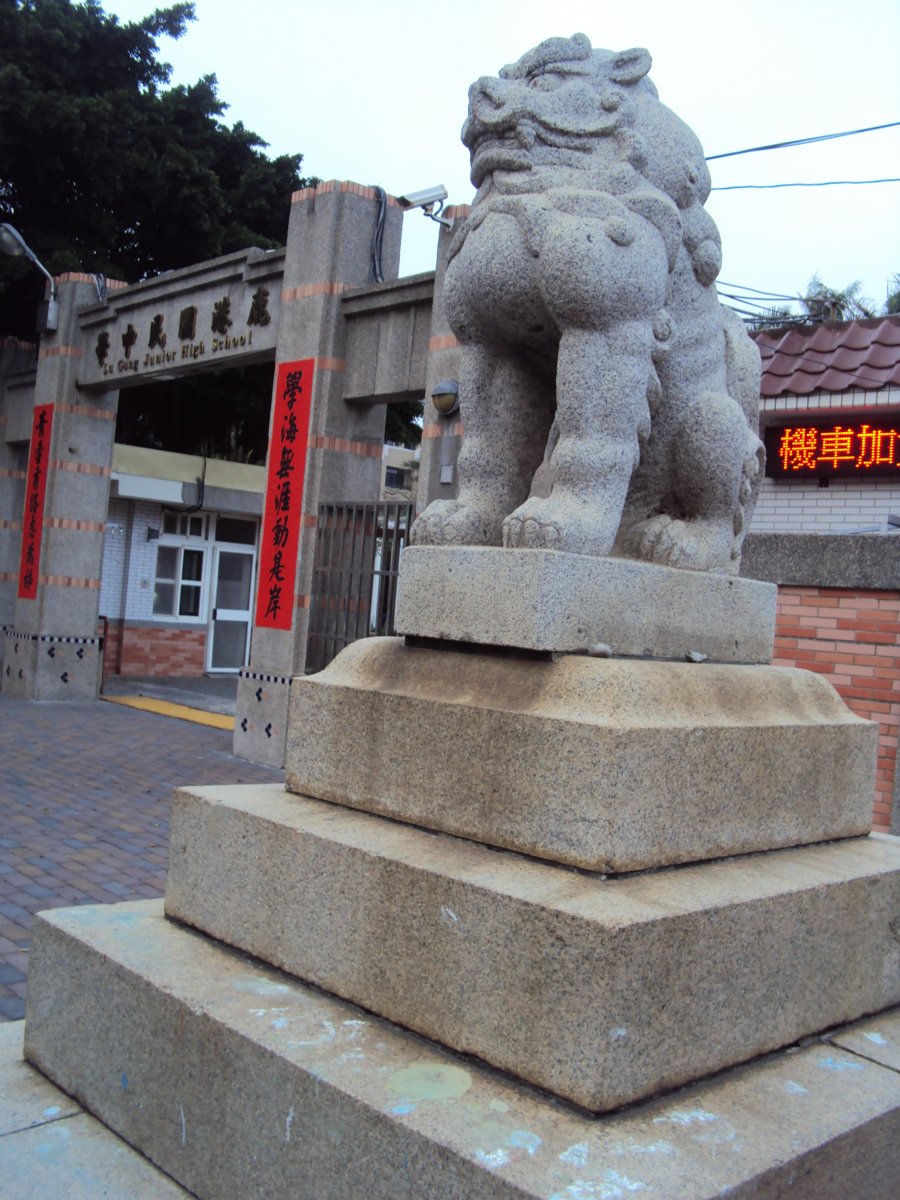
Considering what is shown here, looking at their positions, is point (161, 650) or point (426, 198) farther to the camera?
point (161, 650)

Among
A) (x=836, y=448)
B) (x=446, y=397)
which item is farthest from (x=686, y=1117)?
(x=836, y=448)

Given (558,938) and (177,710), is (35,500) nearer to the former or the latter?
(177,710)

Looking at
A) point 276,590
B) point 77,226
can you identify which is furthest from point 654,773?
point 77,226

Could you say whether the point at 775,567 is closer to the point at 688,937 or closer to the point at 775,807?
the point at 775,807

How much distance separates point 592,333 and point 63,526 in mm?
11173

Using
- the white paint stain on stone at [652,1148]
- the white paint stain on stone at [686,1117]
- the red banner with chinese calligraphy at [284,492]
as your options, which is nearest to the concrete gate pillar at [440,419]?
the red banner with chinese calligraphy at [284,492]

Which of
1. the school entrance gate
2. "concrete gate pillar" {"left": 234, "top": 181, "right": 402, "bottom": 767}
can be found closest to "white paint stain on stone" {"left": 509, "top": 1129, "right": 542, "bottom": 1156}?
the school entrance gate

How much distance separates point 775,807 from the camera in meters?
2.61

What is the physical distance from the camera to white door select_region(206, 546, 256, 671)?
17.0 metres

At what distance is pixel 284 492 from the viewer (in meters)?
9.41

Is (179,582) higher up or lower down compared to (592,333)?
lower down

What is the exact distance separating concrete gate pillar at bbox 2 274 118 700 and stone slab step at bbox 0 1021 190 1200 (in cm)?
1050

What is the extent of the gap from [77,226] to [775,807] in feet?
49.3


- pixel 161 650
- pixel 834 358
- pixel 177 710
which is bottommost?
pixel 177 710
